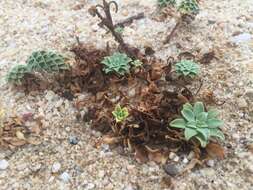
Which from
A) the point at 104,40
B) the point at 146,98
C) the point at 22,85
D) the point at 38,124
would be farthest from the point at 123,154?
the point at 104,40

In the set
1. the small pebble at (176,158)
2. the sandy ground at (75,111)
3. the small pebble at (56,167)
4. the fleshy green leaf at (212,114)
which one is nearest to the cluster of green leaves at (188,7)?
the sandy ground at (75,111)

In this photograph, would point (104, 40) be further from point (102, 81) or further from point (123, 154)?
point (123, 154)

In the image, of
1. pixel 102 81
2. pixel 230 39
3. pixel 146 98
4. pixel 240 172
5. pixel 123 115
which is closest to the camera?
pixel 240 172

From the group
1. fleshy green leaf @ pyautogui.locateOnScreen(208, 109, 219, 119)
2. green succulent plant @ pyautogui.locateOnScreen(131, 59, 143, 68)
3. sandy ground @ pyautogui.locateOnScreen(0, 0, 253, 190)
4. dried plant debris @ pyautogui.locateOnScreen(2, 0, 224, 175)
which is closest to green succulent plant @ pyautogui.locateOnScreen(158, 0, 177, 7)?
sandy ground @ pyautogui.locateOnScreen(0, 0, 253, 190)

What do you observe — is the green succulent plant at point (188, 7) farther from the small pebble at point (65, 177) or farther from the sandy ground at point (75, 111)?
the small pebble at point (65, 177)

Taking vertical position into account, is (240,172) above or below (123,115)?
below

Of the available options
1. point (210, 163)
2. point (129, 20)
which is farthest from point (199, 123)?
point (129, 20)
